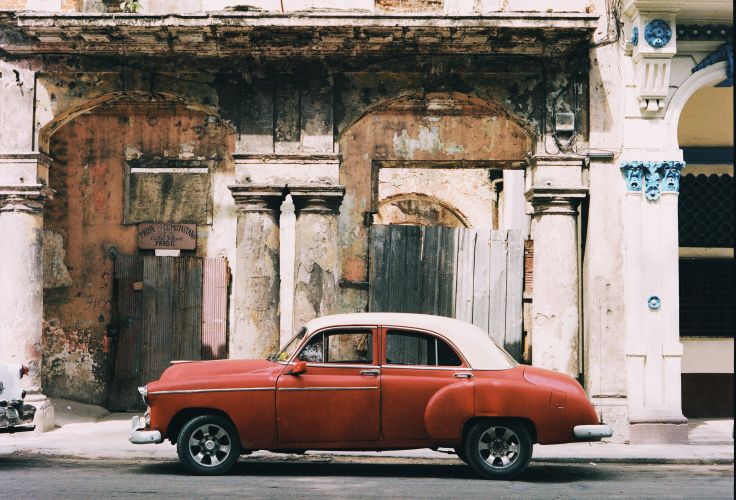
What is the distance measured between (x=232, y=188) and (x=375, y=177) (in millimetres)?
3723

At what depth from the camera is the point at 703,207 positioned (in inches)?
612

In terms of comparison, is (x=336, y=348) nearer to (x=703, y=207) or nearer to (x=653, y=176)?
(x=653, y=176)

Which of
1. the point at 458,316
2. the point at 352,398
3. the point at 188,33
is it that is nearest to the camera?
the point at 352,398

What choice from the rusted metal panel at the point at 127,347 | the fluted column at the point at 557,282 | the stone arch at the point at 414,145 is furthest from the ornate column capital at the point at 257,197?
the rusted metal panel at the point at 127,347

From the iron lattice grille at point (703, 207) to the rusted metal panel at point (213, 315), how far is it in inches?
287

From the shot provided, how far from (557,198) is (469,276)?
2.71m

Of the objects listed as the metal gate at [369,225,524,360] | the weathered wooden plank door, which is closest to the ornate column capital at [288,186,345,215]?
the weathered wooden plank door

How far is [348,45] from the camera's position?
1297 centimetres

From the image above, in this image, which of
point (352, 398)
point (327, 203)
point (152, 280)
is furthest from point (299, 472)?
point (152, 280)

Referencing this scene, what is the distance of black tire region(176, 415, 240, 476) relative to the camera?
Result: 9.59m

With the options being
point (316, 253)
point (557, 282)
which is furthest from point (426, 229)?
point (557, 282)

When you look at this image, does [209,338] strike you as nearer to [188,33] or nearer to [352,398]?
[188,33]

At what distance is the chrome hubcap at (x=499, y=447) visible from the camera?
31.4 feet

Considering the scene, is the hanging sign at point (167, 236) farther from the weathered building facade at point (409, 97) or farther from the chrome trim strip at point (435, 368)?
the chrome trim strip at point (435, 368)
